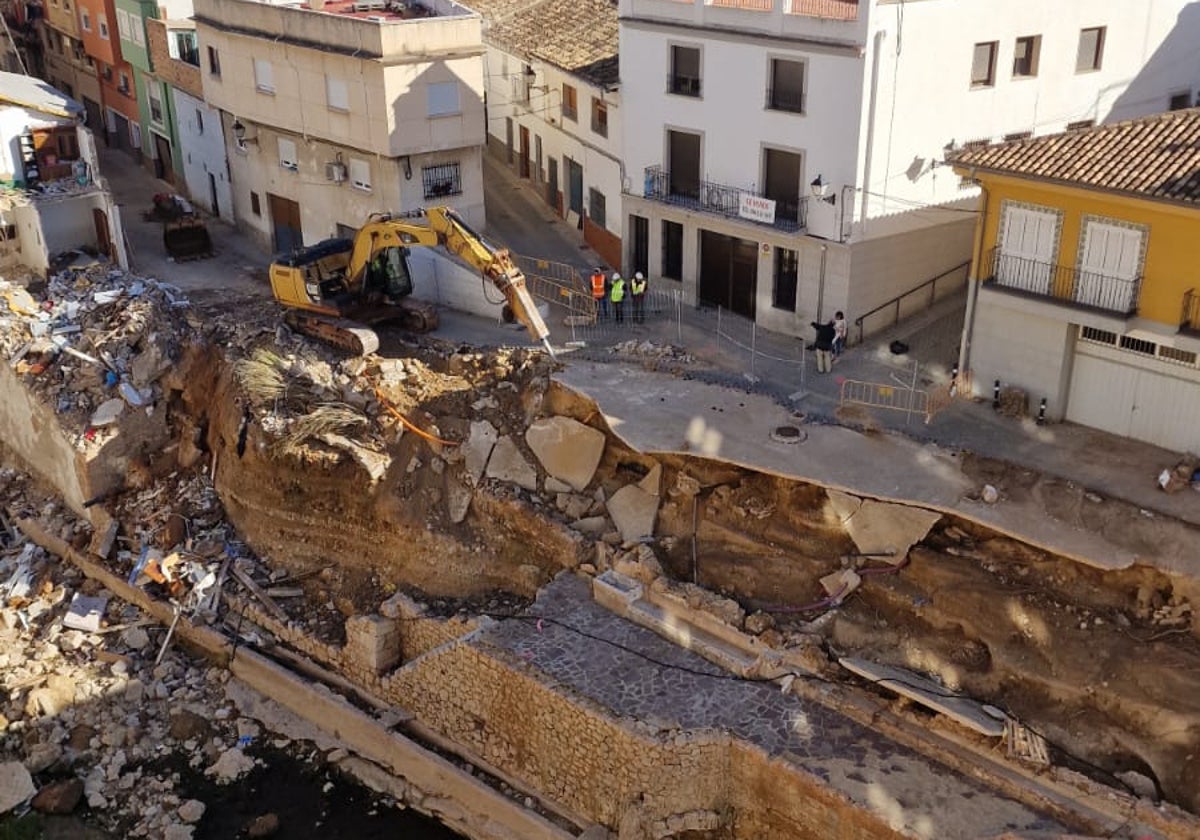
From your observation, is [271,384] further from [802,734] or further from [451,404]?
[802,734]

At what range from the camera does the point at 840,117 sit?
93.5 ft

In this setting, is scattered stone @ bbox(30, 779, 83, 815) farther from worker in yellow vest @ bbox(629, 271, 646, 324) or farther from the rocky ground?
worker in yellow vest @ bbox(629, 271, 646, 324)

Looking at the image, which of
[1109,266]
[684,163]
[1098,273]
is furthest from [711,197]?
[1109,266]

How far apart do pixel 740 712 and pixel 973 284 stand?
34.7 ft

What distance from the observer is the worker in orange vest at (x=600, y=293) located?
31500mm

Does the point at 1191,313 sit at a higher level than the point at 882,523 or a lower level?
higher

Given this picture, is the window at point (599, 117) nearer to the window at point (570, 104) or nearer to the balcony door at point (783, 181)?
the window at point (570, 104)

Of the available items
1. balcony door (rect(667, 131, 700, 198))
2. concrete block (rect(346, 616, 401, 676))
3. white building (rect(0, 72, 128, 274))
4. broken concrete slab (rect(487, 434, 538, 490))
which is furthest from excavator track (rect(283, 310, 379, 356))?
balcony door (rect(667, 131, 700, 198))

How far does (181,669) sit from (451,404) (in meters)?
7.80

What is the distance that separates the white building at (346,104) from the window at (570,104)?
351 cm

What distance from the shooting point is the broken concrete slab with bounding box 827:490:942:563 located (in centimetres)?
2241

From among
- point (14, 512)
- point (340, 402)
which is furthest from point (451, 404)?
point (14, 512)

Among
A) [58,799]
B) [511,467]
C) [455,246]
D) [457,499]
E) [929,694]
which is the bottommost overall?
[58,799]

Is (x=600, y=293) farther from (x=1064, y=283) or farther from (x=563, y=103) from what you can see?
(x=1064, y=283)
